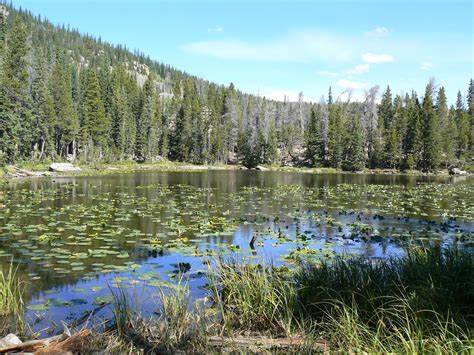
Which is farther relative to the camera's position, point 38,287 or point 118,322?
point 38,287

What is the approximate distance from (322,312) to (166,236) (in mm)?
9076

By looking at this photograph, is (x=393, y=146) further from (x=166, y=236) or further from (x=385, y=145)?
(x=166, y=236)

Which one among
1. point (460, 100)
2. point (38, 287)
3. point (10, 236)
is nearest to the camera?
point (38, 287)

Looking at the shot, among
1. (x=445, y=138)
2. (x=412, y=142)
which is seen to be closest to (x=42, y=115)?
(x=412, y=142)

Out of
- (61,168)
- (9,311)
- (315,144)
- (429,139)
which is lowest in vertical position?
(9,311)

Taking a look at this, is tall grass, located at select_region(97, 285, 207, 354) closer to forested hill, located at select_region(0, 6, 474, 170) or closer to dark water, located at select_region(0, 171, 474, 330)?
dark water, located at select_region(0, 171, 474, 330)

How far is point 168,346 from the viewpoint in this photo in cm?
552

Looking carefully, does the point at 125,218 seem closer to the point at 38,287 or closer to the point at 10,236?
the point at 10,236

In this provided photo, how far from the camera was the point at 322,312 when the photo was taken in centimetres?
634

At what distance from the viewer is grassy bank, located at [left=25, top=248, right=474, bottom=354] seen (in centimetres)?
525

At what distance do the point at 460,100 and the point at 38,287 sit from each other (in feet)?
406

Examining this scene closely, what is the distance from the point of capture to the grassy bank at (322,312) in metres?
5.25

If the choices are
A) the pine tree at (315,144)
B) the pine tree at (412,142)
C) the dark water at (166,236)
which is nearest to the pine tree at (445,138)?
the pine tree at (412,142)

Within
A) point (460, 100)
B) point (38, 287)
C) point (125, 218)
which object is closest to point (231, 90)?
point (460, 100)
